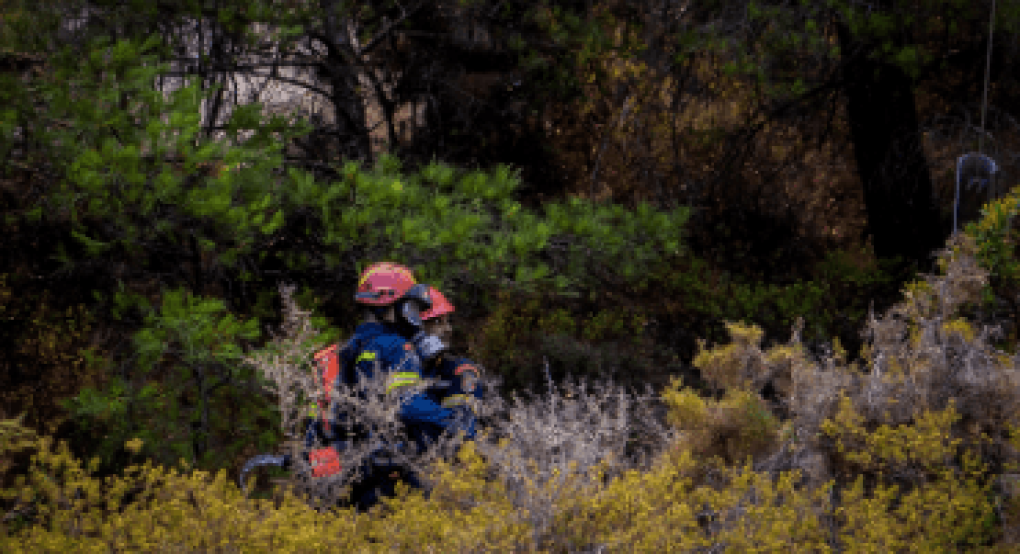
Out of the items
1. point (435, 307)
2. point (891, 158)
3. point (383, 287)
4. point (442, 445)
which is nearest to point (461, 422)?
point (442, 445)

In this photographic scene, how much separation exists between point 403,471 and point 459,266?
178cm

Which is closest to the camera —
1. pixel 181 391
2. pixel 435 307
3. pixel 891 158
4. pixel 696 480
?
pixel 435 307

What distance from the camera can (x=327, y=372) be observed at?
12.7 feet

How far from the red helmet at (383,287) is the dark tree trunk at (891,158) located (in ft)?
19.6

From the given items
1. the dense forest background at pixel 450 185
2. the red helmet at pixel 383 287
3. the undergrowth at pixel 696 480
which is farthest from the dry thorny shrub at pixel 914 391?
the red helmet at pixel 383 287

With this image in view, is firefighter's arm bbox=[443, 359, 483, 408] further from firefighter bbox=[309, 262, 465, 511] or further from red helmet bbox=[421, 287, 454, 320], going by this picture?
red helmet bbox=[421, 287, 454, 320]

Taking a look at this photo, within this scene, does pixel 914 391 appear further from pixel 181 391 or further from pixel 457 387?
pixel 181 391

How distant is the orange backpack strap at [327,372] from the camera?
376 cm

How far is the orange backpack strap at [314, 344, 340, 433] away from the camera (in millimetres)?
3762

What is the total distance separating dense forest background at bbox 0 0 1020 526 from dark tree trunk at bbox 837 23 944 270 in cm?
3

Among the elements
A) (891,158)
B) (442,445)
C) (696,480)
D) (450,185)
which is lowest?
(696,480)

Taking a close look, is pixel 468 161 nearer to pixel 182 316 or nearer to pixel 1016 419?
pixel 182 316

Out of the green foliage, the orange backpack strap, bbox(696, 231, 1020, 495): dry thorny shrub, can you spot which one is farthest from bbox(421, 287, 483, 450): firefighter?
bbox(696, 231, 1020, 495): dry thorny shrub

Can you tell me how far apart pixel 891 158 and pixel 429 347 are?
266 inches
